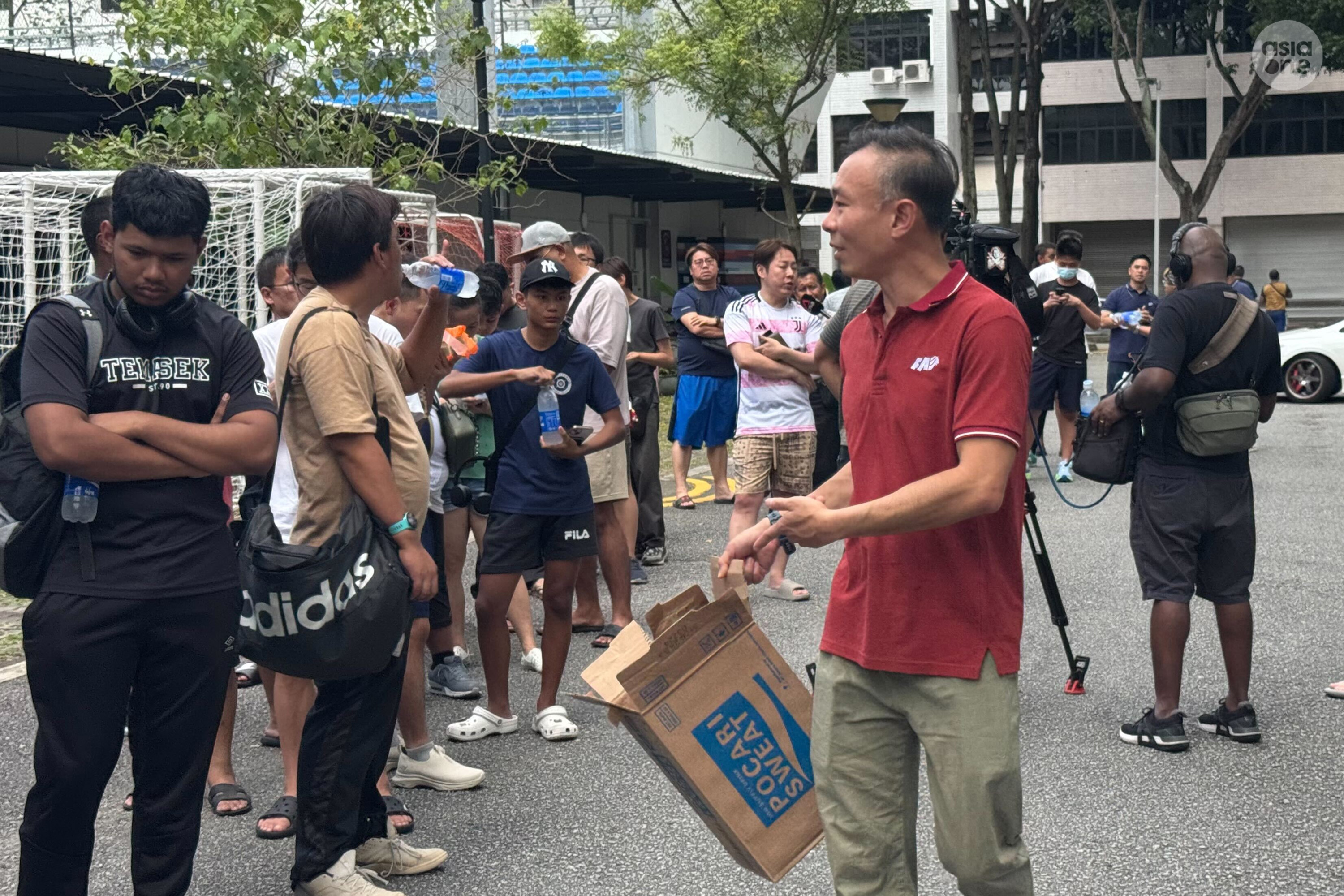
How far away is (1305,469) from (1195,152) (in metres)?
41.4

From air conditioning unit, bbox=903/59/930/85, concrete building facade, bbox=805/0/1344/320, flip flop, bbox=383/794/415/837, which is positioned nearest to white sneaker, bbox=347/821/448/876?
flip flop, bbox=383/794/415/837

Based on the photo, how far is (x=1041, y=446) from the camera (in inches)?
323

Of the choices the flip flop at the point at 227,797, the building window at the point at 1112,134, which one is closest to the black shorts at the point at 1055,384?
the flip flop at the point at 227,797

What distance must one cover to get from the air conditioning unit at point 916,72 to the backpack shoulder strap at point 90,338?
2096 inches

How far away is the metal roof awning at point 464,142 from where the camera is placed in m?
12.6

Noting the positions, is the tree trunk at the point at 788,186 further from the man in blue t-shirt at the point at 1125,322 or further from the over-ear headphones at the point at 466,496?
the over-ear headphones at the point at 466,496

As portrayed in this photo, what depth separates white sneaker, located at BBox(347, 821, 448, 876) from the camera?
14.6 ft

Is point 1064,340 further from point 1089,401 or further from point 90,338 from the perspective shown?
point 90,338

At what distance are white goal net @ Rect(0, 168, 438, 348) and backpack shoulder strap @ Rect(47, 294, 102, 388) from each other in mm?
4645

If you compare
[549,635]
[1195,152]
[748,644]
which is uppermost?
[1195,152]

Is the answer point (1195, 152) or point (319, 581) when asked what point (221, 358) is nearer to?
point (319, 581)

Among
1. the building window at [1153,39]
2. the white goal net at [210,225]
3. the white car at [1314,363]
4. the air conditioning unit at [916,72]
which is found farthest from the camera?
the air conditioning unit at [916,72]

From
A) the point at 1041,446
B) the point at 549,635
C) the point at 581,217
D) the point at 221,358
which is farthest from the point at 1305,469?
the point at 581,217

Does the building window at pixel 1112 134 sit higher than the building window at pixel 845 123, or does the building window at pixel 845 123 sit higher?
the building window at pixel 845 123
